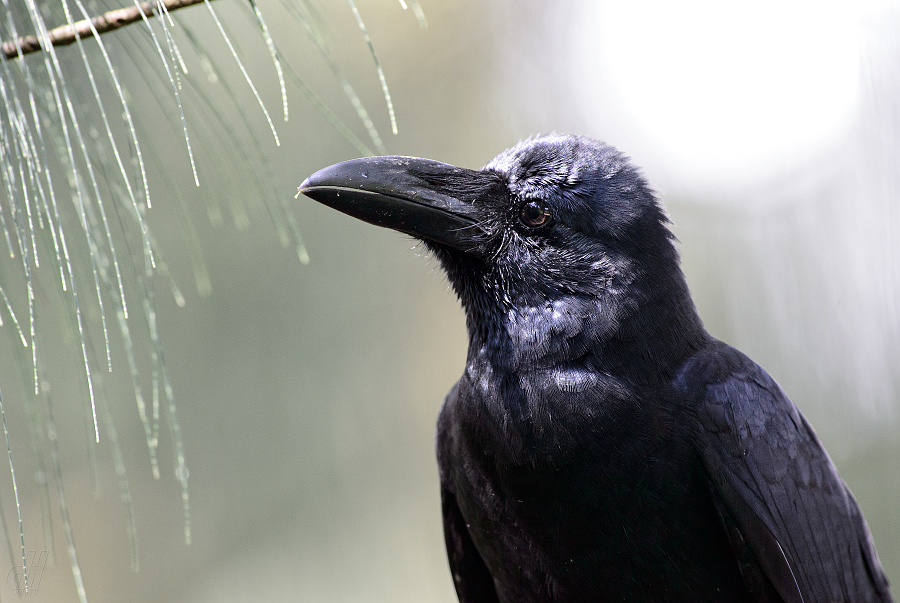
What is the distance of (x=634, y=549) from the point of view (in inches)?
68.8

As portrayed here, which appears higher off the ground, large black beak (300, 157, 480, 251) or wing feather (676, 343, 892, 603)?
large black beak (300, 157, 480, 251)

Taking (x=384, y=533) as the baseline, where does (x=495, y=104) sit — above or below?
above

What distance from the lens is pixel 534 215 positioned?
6.05 ft

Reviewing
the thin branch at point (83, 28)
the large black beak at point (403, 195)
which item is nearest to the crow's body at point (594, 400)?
the large black beak at point (403, 195)

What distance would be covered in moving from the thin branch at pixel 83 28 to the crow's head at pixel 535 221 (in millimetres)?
577

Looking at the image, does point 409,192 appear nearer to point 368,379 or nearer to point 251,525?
point 368,379

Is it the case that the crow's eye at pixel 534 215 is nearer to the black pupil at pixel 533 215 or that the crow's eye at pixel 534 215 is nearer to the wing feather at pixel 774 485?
the black pupil at pixel 533 215

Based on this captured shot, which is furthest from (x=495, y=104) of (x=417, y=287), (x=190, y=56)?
(x=190, y=56)

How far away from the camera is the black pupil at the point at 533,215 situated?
183 centimetres

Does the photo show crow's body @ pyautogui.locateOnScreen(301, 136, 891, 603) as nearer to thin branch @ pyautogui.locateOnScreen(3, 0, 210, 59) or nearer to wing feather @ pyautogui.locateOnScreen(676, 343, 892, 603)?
wing feather @ pyautogui.locateOnScreen(676, 343, 892, 603)

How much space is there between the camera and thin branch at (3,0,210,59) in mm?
1130

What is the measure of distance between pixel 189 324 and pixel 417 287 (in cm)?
160

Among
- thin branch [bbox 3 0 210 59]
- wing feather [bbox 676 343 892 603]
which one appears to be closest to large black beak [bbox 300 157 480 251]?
thin branch [bbox 3 0 210 59]

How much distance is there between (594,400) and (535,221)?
480mm
